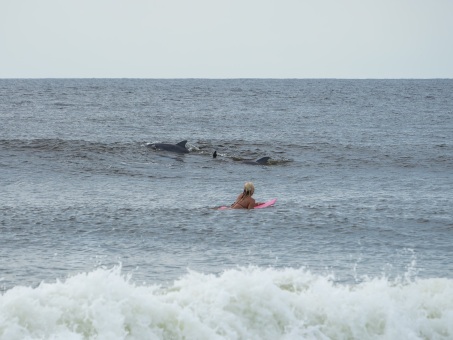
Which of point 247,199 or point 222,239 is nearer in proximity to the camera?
point 222,239

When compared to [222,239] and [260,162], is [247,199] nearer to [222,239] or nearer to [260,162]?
[222,239]

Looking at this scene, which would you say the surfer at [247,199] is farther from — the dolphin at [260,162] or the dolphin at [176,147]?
the dolphin at [176,147]

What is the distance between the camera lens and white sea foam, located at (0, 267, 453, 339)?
10922 mm

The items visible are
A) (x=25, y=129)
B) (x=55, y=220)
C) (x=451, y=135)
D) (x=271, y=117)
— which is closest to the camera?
(x=55, y=220)

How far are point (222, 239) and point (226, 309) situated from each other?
5.78 metres

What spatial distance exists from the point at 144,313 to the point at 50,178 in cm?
1565

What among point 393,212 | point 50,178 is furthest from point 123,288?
point 50,178

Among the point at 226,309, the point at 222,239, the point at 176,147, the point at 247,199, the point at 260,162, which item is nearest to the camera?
the point at 226,309

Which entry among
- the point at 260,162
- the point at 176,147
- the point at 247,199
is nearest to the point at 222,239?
the point at 247,199

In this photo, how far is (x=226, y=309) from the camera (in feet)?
38.3

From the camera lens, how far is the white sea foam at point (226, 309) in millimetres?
10922

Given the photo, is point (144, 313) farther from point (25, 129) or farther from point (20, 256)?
point (25, 129)

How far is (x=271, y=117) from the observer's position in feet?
189

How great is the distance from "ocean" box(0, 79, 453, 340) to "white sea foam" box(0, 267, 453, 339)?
Result: 0.07ft
